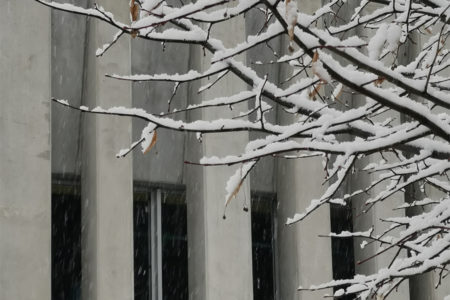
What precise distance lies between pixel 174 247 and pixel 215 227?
110 cm

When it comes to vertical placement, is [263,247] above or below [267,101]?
below

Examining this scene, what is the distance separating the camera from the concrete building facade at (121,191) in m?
12.1

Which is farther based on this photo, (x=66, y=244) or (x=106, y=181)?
(x=66, y=244)

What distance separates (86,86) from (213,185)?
7.30ft

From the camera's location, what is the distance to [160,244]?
1414cm

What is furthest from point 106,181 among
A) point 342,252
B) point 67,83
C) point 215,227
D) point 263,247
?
point 342,252

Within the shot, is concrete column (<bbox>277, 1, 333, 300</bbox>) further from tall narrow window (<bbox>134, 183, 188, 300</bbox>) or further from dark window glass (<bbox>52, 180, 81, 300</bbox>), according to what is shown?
dark window glass (<bbox>52, 180, 81, 300</bbox>)

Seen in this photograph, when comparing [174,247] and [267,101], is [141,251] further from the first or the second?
[267,101]

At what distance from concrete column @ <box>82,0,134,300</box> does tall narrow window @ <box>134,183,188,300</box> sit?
3.12ft

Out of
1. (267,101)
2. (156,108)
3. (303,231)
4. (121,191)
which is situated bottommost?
(303,231)
